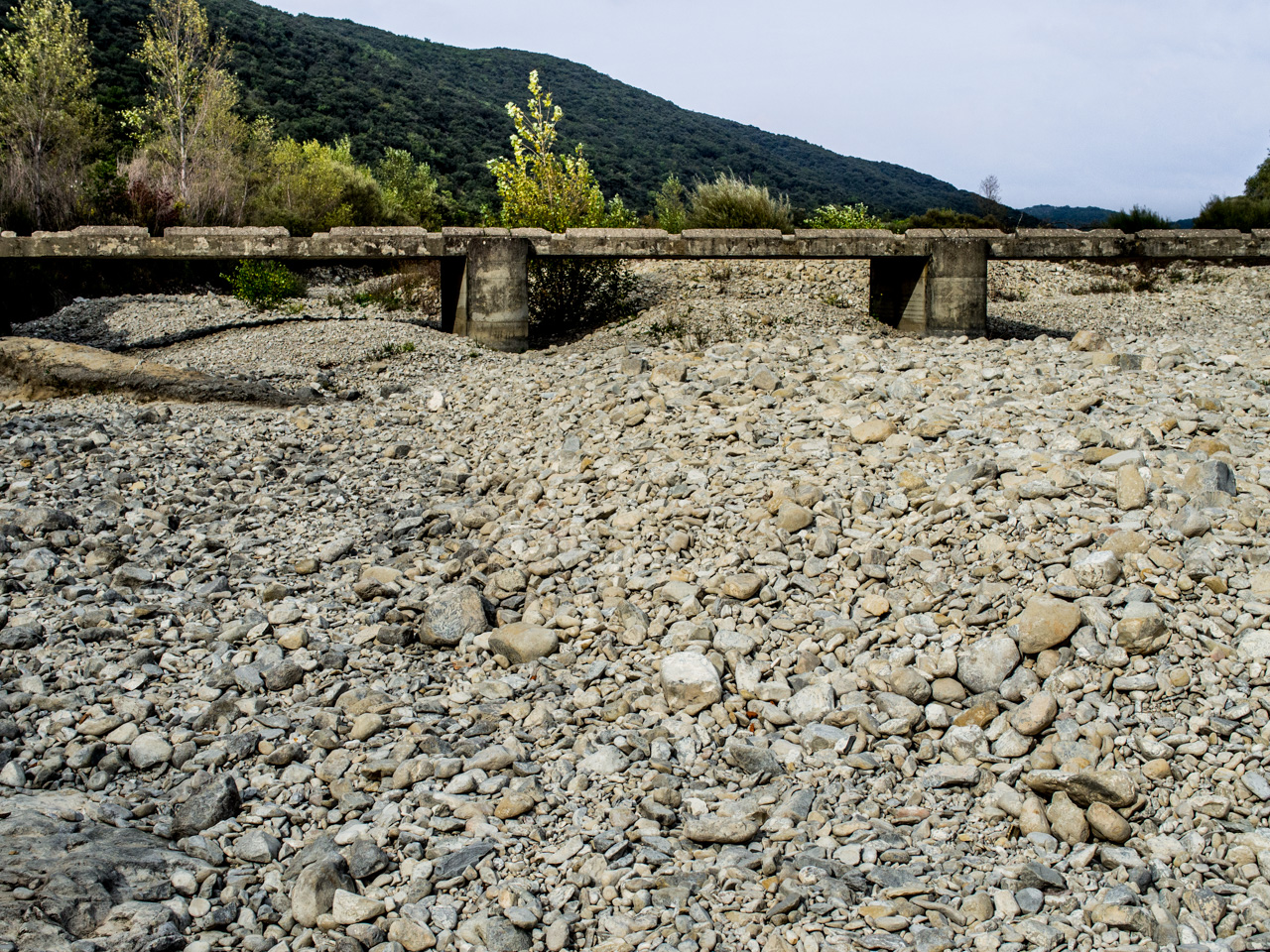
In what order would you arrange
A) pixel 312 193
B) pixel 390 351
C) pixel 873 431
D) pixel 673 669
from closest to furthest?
1. pixel 673 669
2. pixel 873 431
3. pixel 390 351
4. pixel 312 193

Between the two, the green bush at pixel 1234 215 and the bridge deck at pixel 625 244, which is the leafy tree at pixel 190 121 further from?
the green bush at pixel 1234 215

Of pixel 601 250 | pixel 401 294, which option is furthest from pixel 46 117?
pixel 601 250

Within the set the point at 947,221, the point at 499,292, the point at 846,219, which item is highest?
the point at 947,221

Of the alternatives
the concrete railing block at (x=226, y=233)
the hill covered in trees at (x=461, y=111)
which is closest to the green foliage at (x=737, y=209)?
the concrete railing block at (x=226, y=233)

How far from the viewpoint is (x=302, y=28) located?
47281 mm

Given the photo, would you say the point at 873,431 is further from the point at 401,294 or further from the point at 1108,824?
the point at 401,294

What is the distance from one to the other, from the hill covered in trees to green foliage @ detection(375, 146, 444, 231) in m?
3.21

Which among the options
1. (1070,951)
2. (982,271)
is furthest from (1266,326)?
(1070,951)

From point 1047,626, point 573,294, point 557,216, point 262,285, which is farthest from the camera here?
point 262,285

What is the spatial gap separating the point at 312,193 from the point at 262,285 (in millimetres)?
8905

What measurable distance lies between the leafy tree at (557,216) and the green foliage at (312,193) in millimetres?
5135

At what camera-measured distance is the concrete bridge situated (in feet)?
26.8

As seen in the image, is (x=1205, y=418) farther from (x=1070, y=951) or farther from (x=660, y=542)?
(x=1070, y=951)

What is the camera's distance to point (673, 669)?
3.33 metres
